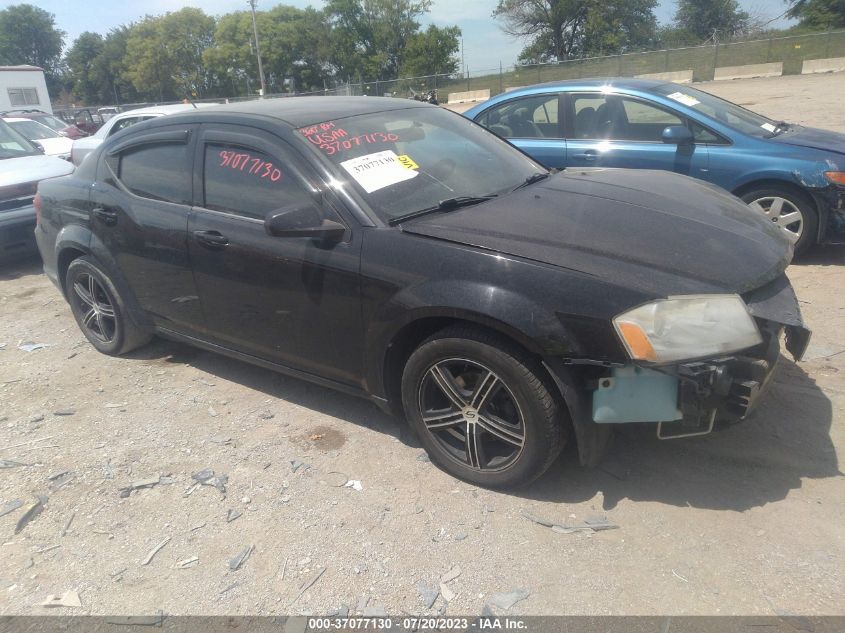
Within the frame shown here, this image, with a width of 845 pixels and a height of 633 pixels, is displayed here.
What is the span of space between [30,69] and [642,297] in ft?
129

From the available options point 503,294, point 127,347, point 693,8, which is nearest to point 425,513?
point 503,294

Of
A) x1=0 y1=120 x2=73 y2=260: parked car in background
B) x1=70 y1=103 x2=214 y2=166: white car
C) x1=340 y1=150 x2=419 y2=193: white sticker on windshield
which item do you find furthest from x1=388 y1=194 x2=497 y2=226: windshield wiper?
x1=70 y1=103 x2=214 y2=166: white car

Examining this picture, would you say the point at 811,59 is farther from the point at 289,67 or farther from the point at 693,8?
the point at 289,67

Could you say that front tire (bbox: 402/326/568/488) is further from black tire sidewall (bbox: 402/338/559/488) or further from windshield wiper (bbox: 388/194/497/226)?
windshield wiper (bbox: 388/194/497/226)

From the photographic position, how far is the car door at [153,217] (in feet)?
12.5

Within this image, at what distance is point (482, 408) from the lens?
291 centimetres

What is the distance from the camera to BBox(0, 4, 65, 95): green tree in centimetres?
10062

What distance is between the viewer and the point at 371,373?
3195mm

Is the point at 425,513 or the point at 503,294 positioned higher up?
the point at 503,294

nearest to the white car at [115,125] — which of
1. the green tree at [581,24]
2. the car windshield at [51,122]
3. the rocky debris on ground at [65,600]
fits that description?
the car windshield at [51,122]

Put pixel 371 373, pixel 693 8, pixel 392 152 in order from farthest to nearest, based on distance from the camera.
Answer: pixel 693 8 < pixel 392 152 < pixel 371 373

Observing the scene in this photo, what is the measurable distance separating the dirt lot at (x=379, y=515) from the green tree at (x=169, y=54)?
84.4m

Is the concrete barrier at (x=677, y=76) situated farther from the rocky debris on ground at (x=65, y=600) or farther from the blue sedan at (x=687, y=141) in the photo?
the rocky debris on ground at (x=65, y=600)

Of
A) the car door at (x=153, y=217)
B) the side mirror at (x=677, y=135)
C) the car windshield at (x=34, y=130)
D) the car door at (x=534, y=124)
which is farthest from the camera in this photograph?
the car windshield at (x=34, y=130)
